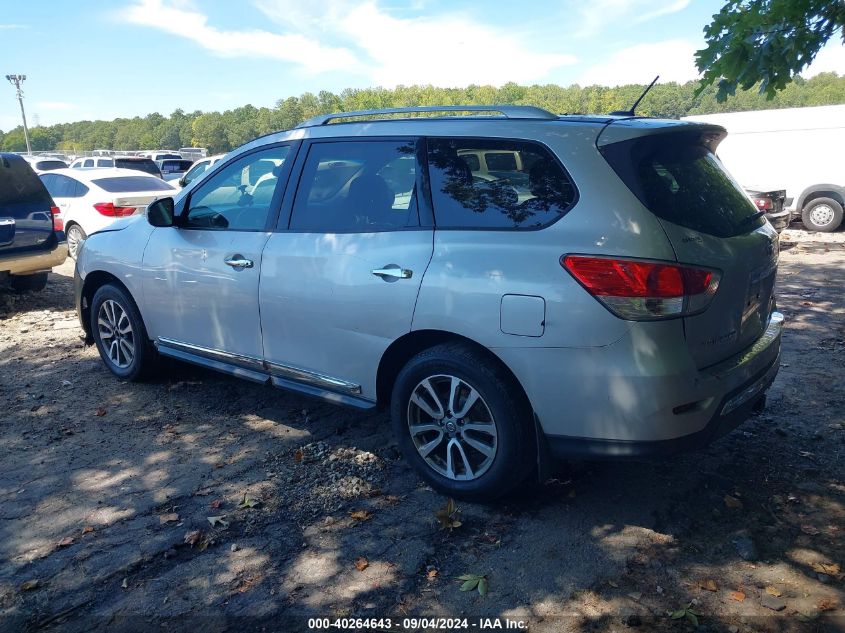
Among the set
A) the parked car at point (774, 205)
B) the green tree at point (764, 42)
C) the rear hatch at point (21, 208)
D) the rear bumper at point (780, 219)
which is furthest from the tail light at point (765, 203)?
the rear hatch at point (21, 208)

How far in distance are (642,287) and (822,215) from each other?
14470mm

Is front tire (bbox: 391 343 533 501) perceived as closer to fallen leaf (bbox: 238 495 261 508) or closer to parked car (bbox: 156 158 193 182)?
fallen leaf (bbox: 238 495 261 508)

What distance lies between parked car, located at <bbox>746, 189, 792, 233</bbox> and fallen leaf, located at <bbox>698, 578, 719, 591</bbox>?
12598 millimetres

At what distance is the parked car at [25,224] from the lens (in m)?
8.55

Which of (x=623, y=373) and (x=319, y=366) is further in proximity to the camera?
(x=319, y=366)

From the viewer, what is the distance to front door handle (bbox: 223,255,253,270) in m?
4.59

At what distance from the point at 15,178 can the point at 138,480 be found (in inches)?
239

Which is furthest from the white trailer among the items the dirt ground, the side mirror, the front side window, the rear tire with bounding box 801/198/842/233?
the side mirror

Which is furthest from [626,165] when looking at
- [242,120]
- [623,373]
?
[242,120]

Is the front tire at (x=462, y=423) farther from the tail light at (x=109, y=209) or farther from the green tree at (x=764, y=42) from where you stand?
the tail light at (x=109, y=209)

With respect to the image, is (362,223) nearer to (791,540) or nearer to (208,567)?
(208,567)

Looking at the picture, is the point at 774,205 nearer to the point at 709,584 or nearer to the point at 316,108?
the point at 709,584

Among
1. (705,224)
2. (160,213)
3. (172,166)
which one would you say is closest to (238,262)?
(160,213)

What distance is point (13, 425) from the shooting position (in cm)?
515
